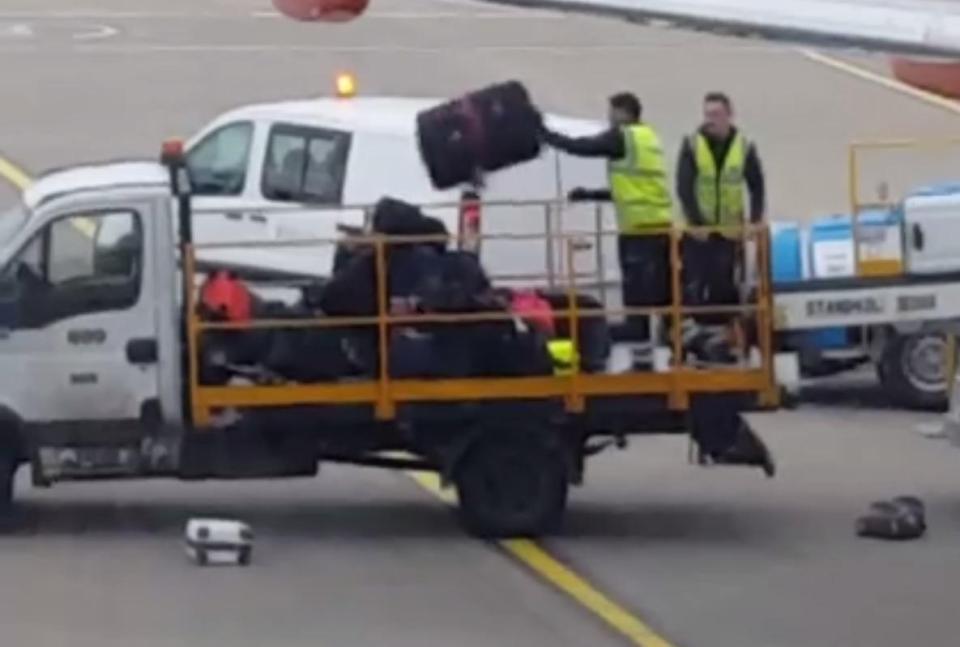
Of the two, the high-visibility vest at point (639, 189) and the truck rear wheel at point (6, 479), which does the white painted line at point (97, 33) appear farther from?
the truck rear wheel at point (6, 479)

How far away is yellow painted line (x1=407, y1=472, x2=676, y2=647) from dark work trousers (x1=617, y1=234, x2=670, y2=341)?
5.11 feet

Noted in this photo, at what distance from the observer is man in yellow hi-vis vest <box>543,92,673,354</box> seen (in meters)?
20.6

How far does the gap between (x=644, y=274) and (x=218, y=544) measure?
3.29 meters

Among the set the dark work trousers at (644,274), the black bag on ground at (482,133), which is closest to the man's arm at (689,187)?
the dark work trousers at (644,274)

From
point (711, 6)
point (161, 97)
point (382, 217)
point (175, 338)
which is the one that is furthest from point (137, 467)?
point (161, 97)

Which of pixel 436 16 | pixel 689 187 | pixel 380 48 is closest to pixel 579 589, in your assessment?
pixel 689 187

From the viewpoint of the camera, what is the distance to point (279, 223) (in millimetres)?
26203

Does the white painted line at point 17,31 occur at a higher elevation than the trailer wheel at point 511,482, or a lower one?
higher

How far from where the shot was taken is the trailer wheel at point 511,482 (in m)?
20.1

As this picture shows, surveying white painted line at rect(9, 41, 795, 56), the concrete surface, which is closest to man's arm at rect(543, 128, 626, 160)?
the concrete surface

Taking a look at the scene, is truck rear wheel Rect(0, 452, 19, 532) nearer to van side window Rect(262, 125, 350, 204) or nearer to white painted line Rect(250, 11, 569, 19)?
van side window Rect(262, 125, 350, 204)

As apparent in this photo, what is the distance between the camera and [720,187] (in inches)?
874

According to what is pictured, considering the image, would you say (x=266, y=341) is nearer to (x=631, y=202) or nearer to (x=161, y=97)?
(x=631, y=202)

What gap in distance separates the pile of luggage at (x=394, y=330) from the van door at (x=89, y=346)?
1.43 feet
